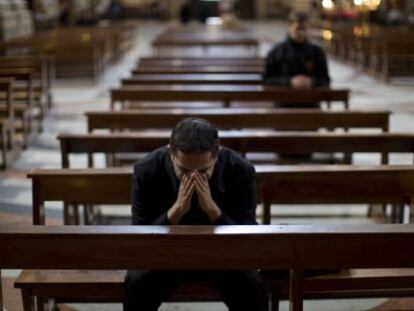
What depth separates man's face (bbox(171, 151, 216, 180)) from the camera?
2.98m

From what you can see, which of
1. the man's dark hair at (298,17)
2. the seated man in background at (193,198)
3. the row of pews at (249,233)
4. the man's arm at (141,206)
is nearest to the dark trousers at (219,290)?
the seated man in background at (193,198)

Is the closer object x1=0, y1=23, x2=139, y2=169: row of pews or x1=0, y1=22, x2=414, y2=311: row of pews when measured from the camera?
x1=0, y1=22, x2=414, y2=311: row of pews

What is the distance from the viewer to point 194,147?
9.75 ft

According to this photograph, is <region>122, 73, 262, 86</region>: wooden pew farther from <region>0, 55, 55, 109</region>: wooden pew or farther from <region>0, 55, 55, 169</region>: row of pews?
<region>0, 55, 55, 109</region>: wooden pew

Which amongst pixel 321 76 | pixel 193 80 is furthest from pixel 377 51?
pixel 321 76

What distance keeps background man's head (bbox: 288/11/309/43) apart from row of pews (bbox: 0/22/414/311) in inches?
46.4

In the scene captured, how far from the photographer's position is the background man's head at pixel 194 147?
117 inches

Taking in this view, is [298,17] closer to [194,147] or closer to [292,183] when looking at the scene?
[292,183]

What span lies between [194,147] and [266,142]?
1.97 m

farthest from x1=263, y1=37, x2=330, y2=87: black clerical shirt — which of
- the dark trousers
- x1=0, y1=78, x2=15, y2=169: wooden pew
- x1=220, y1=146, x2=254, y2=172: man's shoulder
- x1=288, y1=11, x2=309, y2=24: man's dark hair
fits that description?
the dark trousers

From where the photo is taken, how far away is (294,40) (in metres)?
6.94

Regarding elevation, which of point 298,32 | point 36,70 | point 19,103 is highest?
point 298,32

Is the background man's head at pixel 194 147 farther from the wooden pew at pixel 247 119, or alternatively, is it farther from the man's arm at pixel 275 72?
the man's arm at pixel 275 72

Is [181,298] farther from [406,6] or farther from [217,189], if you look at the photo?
[406,6]
